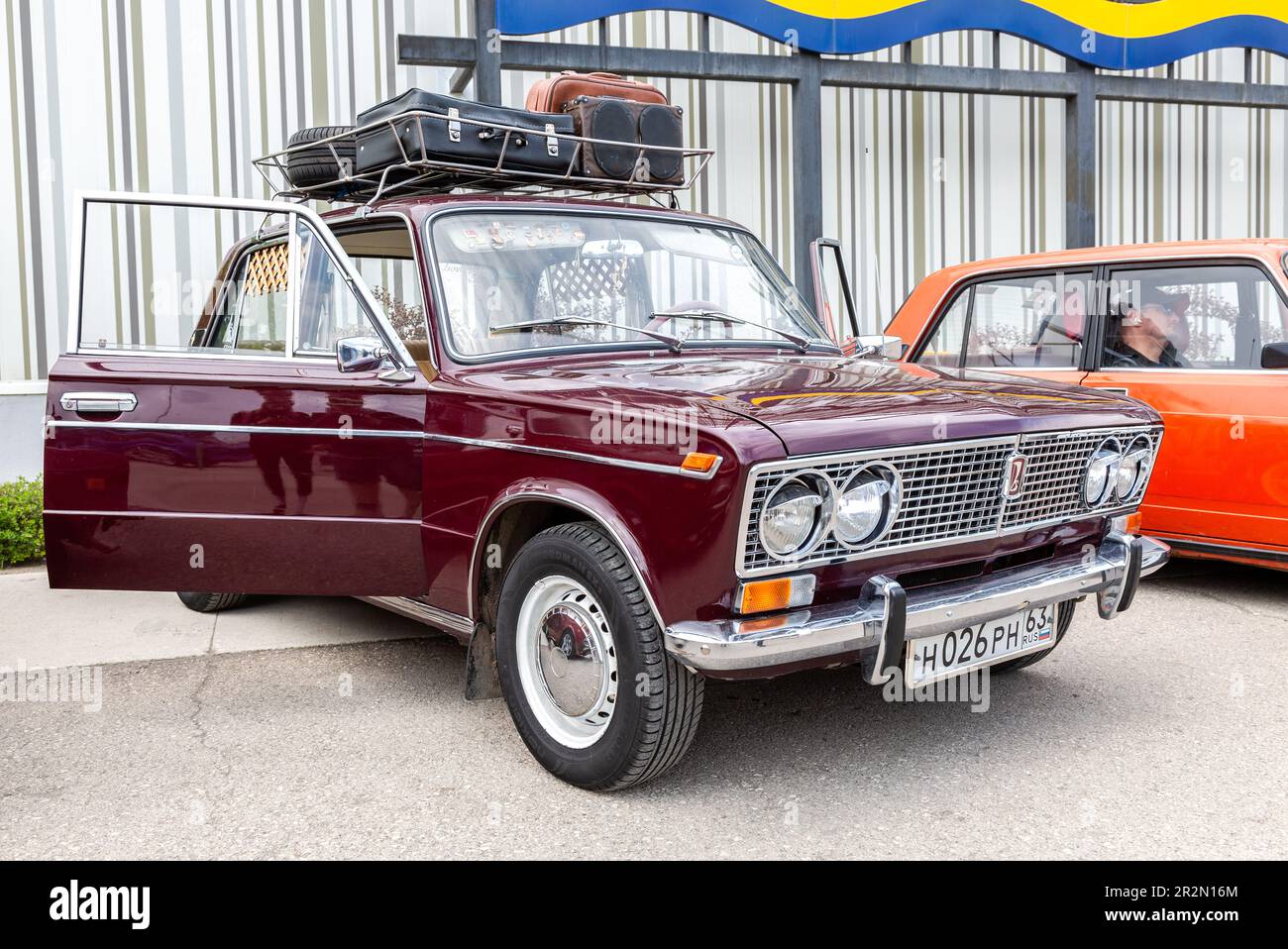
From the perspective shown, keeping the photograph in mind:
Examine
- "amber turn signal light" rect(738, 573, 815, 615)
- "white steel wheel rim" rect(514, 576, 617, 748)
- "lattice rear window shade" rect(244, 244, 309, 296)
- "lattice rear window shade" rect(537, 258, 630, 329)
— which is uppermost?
"lattice rear window shade" rect(244, 244, 309, 296)

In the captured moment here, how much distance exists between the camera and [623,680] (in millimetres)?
3105

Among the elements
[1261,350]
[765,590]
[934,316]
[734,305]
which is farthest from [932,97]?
[765,590]

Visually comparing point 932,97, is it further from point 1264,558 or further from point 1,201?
point 1,201

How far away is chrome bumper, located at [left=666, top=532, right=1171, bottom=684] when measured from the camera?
285 centimetres

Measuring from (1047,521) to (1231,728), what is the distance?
102 cm

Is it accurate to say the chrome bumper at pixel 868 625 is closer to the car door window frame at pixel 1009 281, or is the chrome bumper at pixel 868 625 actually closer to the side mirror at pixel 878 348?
the side mirror at pixel 878 348

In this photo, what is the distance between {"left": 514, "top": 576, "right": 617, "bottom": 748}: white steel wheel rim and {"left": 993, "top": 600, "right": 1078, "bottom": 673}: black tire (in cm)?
152

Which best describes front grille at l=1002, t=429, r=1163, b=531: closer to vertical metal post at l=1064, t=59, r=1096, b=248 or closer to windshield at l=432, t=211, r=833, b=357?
windshield at l=432, t=211, r=833, b=357

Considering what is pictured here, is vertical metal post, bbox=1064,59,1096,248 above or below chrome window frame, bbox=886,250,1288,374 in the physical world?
above

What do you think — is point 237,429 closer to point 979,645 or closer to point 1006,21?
point 979,645

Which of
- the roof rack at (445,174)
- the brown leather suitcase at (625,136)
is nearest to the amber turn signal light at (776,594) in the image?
the roof rack at (445,174)

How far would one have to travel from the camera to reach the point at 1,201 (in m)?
8.33

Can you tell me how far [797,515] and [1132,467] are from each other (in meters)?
A: 1.60

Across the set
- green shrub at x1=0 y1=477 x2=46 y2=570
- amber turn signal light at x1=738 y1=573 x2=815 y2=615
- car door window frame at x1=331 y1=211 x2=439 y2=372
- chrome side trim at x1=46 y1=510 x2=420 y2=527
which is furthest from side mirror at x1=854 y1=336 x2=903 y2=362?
green shrub at x1=0 y1=477 x2=46 y2=570
